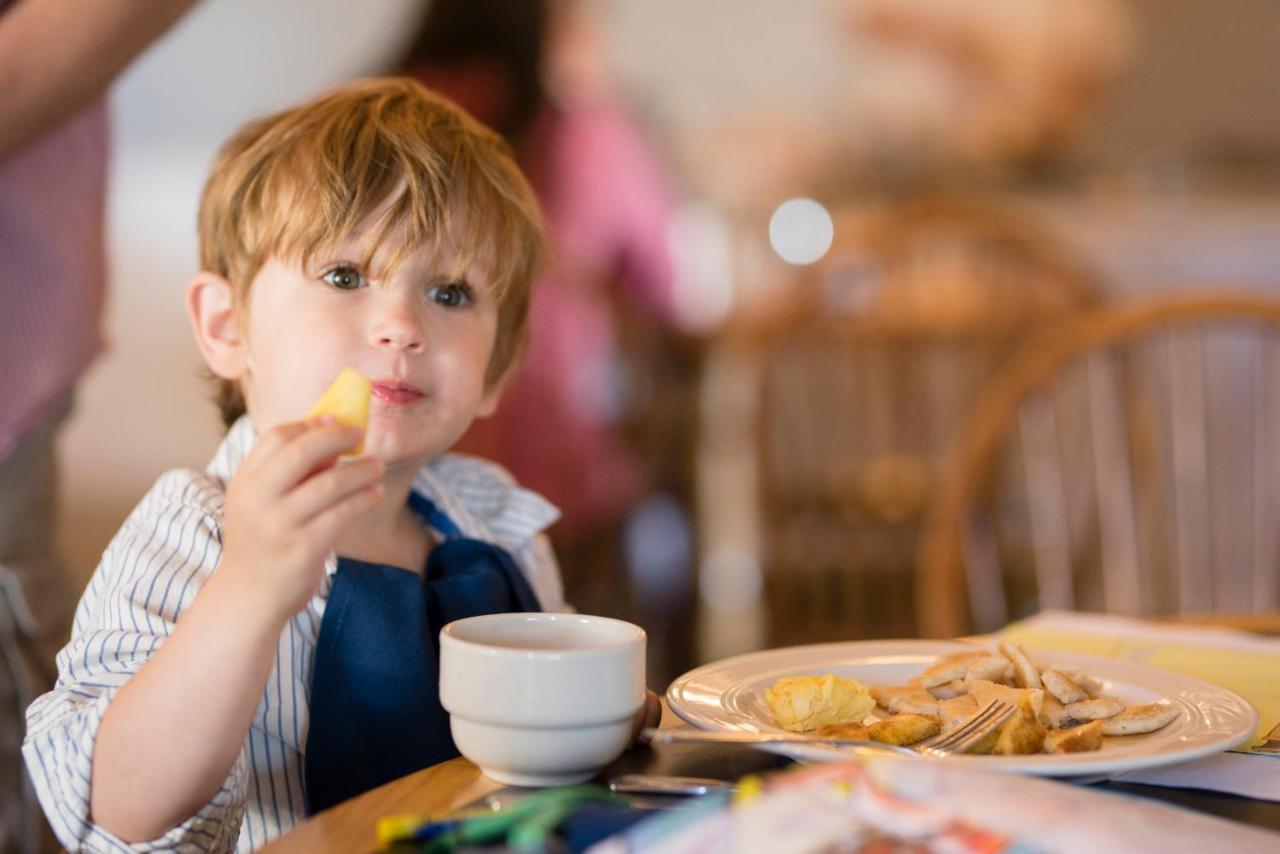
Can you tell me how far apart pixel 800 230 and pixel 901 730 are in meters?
3.06

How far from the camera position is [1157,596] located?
1.44 metres

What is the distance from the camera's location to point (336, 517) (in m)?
0.57

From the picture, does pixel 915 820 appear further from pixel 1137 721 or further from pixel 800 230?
pixel 800 230

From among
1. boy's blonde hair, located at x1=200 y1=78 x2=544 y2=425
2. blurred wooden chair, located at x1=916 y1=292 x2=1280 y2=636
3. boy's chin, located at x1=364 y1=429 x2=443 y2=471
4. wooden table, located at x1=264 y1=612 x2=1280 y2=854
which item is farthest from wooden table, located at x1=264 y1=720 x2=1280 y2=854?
blurred wooden chair, located at x1=916 y1=292 x2=1280 y2=636

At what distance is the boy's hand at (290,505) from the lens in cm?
56

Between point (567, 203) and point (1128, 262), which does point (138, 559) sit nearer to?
point (567, 203)

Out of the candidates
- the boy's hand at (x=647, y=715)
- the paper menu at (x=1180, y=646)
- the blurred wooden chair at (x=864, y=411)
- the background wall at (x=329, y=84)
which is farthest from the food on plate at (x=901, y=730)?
the background wall at (x=329, y=84)

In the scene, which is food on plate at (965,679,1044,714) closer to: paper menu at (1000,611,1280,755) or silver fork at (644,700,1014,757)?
silver fork at (644,700,1014,757)

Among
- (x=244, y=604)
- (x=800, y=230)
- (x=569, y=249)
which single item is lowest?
(x=244, y=604)

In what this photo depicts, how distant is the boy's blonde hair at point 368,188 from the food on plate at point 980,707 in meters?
0.36

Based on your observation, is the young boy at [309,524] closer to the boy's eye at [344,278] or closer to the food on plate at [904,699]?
the boy's eye at [344,278]

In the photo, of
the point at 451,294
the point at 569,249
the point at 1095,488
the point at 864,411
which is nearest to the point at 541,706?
the point at 451,294

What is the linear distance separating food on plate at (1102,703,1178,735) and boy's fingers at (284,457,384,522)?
0.36 metres

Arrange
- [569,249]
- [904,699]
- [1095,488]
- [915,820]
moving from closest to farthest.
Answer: [915,820]
[904,699]
[1095,488]
[569,249]
